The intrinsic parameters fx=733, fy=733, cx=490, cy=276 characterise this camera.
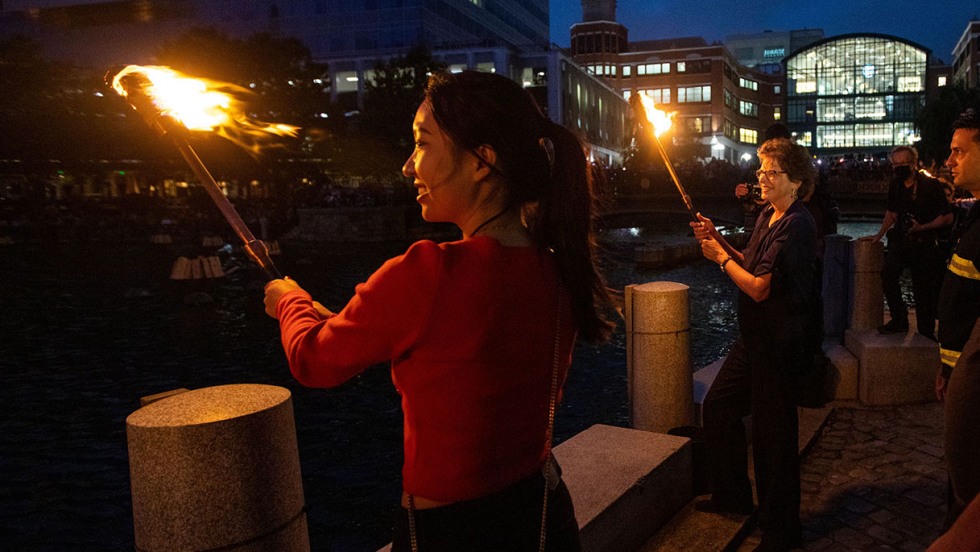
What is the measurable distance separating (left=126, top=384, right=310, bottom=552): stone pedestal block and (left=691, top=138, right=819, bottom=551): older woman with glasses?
96.6 inches

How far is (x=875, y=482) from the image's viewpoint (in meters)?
5.00

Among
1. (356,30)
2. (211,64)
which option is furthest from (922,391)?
(356,30)

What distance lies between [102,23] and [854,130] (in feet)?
376

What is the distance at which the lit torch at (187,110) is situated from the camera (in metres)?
2.28

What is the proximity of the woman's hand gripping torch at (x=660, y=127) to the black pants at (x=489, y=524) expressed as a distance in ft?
8.74

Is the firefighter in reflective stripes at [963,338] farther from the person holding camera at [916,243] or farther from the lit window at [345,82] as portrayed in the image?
the lit window at [345,82]

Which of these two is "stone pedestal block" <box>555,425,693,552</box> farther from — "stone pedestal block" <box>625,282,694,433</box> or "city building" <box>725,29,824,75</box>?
"city building" <box>725,29,824,75</box>

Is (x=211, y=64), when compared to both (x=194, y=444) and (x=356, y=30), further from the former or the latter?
(x=194, y=444)

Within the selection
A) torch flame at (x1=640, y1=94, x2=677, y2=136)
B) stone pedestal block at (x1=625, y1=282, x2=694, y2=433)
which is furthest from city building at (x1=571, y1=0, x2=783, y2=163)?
stone pedestal block at (x1=625, y1=282, x2=694, y2=433)

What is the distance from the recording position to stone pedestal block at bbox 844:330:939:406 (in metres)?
6.56

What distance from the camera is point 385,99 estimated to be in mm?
47094

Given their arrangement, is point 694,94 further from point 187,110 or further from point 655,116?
point 187,110

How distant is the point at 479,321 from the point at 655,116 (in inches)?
146

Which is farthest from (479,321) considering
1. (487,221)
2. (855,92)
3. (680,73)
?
(855,92)
